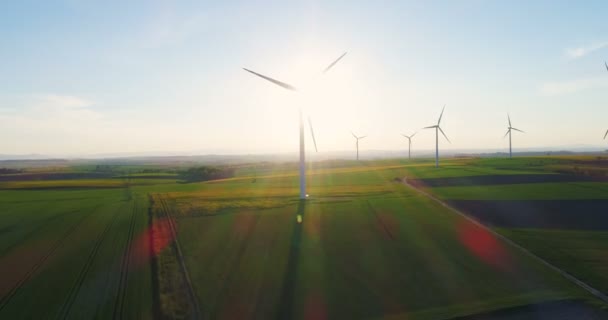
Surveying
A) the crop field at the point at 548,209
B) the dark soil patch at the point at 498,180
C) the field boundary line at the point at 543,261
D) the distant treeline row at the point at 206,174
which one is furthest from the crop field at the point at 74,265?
the distant treeline row at the point at 206,174

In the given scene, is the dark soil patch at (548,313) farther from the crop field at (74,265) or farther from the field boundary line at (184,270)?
the crop field at (74,265)

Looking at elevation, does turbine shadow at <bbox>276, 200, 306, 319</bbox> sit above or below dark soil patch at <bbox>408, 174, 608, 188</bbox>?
below

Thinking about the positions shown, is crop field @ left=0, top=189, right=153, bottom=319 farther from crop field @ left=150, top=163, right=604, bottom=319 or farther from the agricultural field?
crop field @ left=150, top=163, right=604, bottom=319

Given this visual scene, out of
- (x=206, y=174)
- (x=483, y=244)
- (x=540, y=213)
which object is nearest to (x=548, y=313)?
(x=483, y=244)

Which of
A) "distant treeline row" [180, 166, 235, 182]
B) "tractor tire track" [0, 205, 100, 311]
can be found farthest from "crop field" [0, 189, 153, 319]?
"distant treeline row" [180, 166, 235, 182]

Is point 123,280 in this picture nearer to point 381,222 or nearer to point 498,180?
point 381,222
